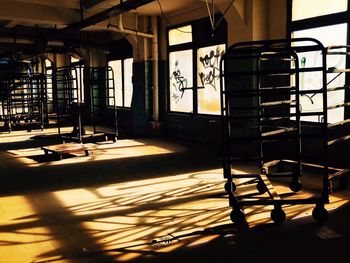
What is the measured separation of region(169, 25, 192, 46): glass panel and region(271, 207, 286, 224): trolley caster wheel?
221 inches

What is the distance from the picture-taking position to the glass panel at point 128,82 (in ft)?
36.0

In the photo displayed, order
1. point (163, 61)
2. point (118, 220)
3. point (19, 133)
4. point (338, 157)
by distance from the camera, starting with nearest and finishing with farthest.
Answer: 1. point (118, 220)
2. point (338, 157)
3. point (163, 61)
4. point (19, 133)

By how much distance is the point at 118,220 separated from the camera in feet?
12.3

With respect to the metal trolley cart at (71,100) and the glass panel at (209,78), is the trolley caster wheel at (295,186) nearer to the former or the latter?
the glass panel at (209,78)

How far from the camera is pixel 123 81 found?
11.3m

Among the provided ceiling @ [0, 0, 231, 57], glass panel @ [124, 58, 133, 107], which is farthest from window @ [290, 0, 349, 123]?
glass panel @ [124, 58, 133, 107]

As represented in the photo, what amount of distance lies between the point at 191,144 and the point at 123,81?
12.7ft

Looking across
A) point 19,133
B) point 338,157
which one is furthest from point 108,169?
point 19,133

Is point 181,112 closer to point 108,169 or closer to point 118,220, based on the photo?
point 108,169

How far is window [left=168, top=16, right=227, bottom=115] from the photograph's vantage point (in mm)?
7852

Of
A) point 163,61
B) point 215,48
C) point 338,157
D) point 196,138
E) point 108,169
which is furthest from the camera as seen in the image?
point 163,61

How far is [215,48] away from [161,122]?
7.68 ft

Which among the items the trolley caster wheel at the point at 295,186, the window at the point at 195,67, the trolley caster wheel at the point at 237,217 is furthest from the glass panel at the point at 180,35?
the trolley caster wheel at the point at 237,217

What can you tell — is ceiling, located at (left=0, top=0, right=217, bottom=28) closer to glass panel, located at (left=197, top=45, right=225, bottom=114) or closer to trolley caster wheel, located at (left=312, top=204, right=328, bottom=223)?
glass panel, located at (left=197, top=45, right=225, bottom=114)
